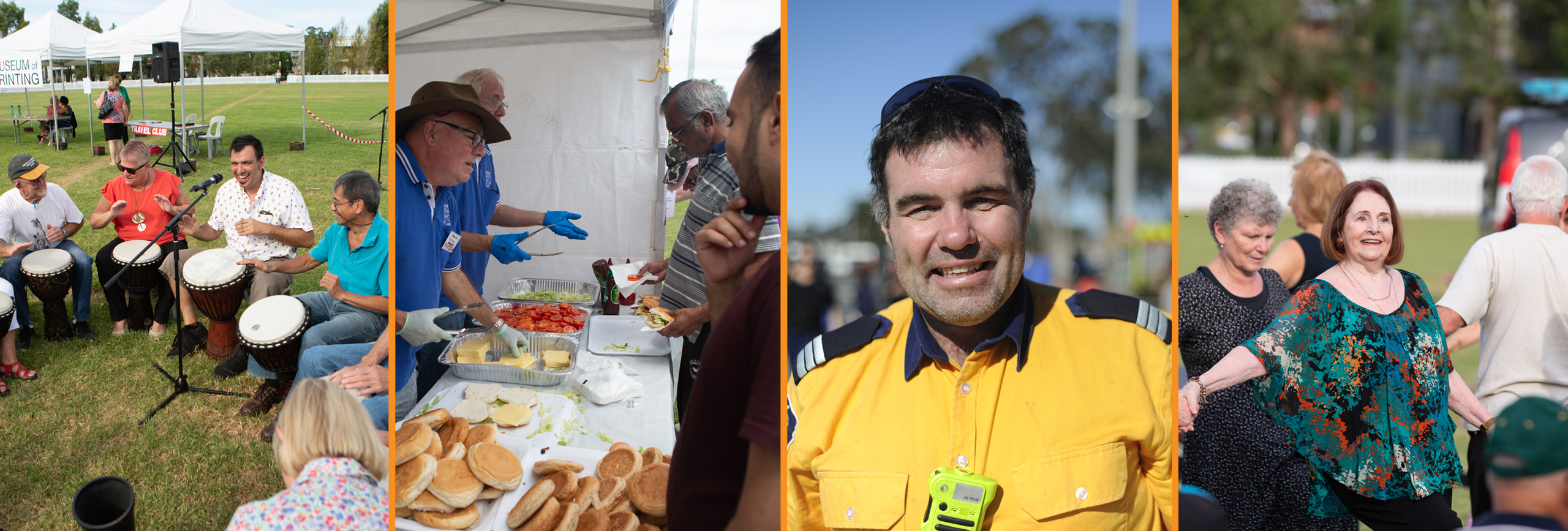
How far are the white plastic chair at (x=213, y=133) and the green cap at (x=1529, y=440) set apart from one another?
12.1m

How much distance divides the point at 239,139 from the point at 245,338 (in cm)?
163

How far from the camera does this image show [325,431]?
2092 millimetres

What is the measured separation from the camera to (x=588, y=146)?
1617 millimetres

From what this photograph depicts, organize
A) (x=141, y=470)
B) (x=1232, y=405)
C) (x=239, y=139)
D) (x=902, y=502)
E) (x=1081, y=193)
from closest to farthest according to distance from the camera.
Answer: (x=1081, y=193), (x=902, y=502), (x=1232, y=405), (x=141, y=470), (x=239, y=139)

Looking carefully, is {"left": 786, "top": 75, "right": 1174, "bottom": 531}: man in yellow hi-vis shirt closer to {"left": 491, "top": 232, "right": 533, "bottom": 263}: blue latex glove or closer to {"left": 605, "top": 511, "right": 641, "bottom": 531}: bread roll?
{"left": 605, "top": 511, "right": 641, "bottom": 531}: bread roll

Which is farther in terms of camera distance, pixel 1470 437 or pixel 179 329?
pixel 179 329

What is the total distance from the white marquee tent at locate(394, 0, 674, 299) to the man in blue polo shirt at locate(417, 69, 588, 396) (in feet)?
0.04

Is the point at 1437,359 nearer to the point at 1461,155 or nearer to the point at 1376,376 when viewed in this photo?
the point at 1376,376

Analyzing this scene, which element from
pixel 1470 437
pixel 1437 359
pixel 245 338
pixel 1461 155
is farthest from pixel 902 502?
pixel 1461 155

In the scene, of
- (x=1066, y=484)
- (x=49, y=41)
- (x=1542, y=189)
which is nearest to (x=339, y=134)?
→ (x=49, y=41)

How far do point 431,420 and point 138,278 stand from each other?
→ 510 cm

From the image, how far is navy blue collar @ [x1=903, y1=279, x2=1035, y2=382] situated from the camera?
1.47 meters

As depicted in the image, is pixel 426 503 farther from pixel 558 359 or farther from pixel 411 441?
pixel 558 359

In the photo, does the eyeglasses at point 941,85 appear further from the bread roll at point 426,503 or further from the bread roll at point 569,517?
the bread roll at point 426,503
